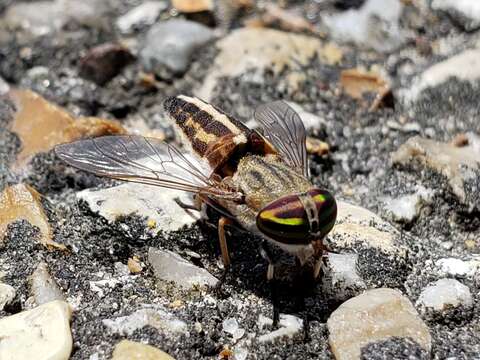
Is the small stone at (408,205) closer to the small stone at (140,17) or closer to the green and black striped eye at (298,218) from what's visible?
the green and black striped eye at (298,218)

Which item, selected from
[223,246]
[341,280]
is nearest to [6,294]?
[223,246]

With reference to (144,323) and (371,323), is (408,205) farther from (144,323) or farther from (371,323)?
(144,323)

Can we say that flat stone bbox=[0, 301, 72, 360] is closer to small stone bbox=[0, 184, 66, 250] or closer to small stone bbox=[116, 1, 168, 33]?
small stone bbox=[0, 184, 66, 250]

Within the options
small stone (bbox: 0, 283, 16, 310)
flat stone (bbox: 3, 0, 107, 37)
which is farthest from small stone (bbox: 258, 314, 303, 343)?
flat stone (bbox: 3, 0, 107, 37)

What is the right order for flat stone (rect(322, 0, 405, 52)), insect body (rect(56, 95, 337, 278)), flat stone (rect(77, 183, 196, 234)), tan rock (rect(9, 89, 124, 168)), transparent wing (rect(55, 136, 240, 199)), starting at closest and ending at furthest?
insect body (rect(56, 95, 337, 278)) → transparent wing (rect(55, 136, 240, 199)) → flat stone (rect(77, 183, 196, 234)) → tan rock (rect(9, 89, 124, 168)) → flat stone (rect(322, 0, 405, 52))

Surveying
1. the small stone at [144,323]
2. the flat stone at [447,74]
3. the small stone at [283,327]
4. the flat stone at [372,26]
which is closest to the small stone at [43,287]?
the small stone at [144,323]
